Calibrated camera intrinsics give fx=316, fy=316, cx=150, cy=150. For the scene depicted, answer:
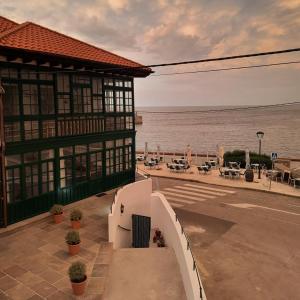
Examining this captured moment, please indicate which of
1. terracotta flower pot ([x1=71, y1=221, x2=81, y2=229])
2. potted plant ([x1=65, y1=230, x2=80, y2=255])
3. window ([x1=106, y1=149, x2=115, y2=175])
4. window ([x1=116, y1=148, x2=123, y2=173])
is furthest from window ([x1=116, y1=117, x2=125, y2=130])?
potted plant ([x1=65, y1=230, x2=80, y2=255])

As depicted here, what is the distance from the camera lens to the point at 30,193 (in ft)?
43.3

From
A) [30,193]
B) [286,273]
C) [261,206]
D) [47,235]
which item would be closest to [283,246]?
[286,273]

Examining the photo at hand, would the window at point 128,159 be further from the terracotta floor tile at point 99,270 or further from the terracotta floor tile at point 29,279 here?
the terracotta floor tile at point 29,279

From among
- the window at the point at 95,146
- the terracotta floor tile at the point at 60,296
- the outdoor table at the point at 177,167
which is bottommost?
the terracotta floor tile at the point at 60,296

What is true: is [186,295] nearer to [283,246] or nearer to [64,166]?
[283,246]

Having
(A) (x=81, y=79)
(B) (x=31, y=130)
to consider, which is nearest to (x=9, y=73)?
(B) (x=31, y=130)

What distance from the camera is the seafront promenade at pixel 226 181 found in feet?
69.9

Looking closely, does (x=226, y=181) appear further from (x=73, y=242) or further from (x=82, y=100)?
(x=73, y=242)

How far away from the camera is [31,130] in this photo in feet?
43.3

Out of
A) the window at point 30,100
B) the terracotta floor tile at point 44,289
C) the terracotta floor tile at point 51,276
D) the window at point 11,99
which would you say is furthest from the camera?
the window at point 30,100

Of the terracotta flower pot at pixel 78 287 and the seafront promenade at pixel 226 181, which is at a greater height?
the terracotta flower pot at pixel 78 287

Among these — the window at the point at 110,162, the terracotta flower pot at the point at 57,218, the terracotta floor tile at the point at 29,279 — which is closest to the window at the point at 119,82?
the window at the point at 110,162

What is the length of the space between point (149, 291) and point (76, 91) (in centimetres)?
1002

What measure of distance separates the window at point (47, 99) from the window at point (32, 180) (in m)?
2.43
